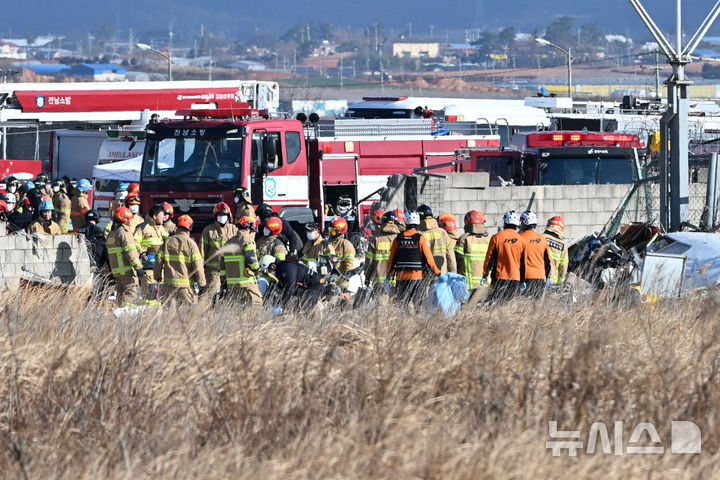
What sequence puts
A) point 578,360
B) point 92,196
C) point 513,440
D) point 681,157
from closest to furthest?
point 513,440 → point 578,360 → point 681,157 → point 92,196

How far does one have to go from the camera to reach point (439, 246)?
1330cm

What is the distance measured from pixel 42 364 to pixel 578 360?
338cm

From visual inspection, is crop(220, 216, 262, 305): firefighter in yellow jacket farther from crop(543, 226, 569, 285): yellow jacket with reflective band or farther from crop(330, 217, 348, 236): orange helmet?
crop(543, 226, 569, 285): yellow jacket with reflective band

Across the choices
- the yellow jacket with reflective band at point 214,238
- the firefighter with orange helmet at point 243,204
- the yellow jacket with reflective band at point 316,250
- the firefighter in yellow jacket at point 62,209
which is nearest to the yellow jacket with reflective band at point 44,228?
the firefighter in yellow jacket at point 62,209

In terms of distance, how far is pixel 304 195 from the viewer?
1800cm

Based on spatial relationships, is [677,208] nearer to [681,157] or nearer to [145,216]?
[681,157]

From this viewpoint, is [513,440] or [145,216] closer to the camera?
[513,440]

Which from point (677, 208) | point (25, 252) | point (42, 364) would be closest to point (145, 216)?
point (25, 252)

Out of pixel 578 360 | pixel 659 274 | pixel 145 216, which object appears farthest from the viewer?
pixel 145 216

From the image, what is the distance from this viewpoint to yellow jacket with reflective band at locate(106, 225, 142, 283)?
13.5m

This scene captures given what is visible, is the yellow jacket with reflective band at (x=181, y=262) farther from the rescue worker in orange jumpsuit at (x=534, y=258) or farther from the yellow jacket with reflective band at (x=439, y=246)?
the rescue worker in orange jumpsuit at (x=534, y=258)

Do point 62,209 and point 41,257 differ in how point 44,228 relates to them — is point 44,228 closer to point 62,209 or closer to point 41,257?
point 41,257

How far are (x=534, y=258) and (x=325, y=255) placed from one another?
3.14 meters

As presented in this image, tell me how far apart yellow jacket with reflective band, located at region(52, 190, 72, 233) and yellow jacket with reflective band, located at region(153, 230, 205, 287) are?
6.83 m
